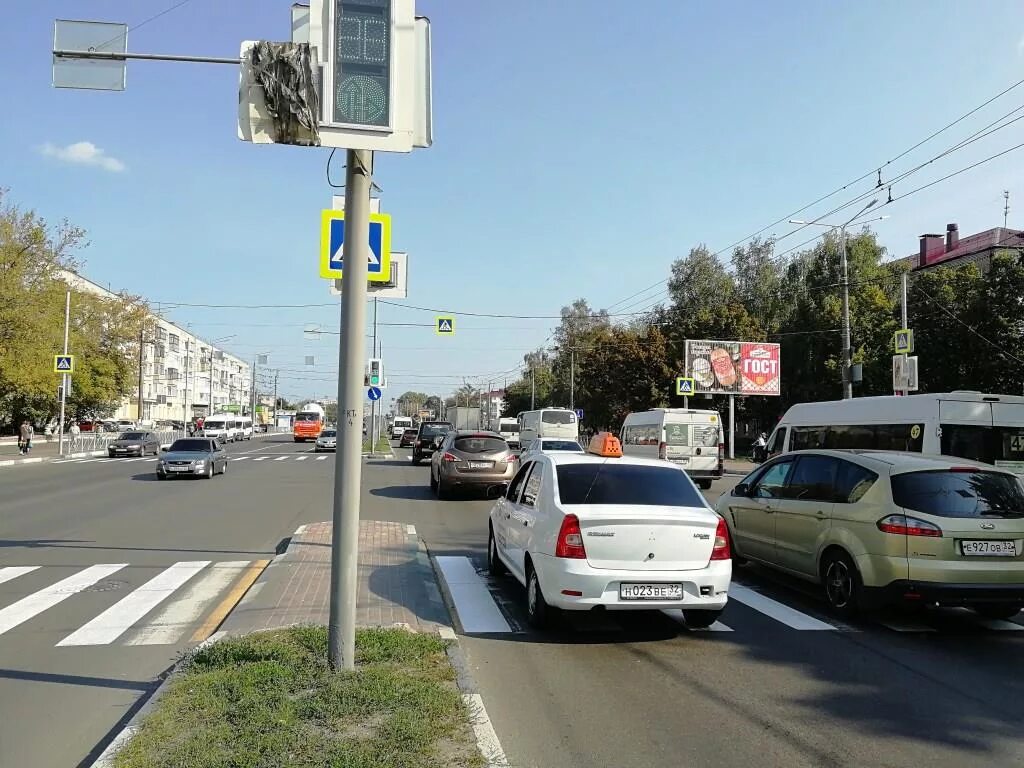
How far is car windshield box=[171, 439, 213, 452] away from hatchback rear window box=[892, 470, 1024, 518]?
2379cm

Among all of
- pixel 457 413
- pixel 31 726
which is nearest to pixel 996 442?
pixel 31 726

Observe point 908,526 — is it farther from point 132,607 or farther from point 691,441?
point 691,441

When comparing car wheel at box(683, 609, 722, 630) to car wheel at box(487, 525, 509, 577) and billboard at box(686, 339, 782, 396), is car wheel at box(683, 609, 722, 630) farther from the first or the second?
billboard at box(686, 339, 782, 396)

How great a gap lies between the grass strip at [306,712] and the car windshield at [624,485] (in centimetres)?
208

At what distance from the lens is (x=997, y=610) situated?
7762 millimetres

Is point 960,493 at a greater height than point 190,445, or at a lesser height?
greater

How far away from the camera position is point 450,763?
3980 millimetres

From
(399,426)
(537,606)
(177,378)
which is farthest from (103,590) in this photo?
(177,378)

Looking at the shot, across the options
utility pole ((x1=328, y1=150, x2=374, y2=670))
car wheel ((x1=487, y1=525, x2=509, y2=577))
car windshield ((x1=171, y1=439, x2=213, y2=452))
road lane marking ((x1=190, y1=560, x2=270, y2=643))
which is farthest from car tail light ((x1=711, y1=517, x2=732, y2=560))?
car windshield ((x1=171, y1=439, x2=213, y2=452))

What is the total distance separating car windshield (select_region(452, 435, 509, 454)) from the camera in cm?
1966

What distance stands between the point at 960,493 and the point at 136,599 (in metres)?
8.17

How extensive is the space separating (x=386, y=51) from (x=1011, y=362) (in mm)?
38642

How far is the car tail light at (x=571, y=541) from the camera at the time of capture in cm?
665

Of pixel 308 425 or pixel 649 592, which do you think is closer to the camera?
pixel 649 592
